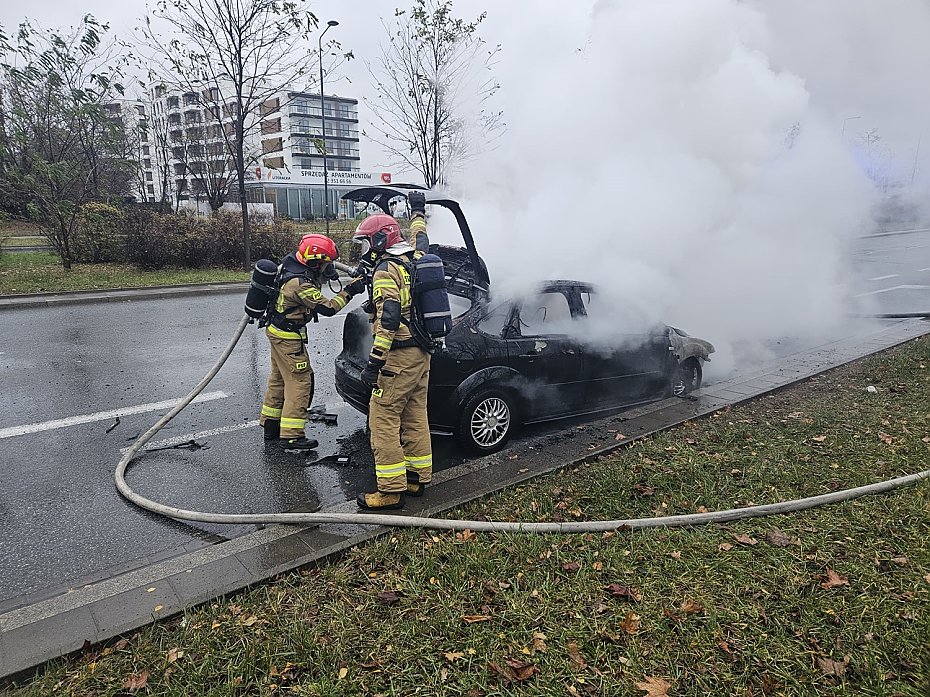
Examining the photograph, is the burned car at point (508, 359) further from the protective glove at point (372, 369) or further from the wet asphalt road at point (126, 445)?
the protective glove at point (372, 369)

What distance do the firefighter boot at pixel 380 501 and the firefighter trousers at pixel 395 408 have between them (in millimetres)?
40

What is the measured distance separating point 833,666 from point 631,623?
2.73 ft

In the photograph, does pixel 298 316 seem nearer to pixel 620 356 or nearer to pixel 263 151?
pixel 620 356

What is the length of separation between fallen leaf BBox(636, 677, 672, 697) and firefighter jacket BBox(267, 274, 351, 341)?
11.8 feet

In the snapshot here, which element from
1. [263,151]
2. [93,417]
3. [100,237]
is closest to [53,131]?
[100,237]

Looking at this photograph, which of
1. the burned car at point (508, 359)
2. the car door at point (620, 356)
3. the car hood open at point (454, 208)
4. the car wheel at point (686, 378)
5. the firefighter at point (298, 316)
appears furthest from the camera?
the car wheel at point (686, 378)

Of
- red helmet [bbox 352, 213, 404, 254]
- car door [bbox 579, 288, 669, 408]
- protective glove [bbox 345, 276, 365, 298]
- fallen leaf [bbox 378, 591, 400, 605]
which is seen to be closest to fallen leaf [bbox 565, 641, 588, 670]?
fallen leaf [bbox 378, 591, 400, 605]

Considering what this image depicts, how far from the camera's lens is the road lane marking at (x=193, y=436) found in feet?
17.5

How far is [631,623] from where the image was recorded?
2867 mm

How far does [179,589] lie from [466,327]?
2797 millimetres

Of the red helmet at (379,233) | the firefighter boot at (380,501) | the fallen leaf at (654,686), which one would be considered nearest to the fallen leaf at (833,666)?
the fallen leaf at (654,686)

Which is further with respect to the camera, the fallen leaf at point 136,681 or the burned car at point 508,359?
the burned car at point 508,359

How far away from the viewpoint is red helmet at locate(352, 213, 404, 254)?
4551 mm

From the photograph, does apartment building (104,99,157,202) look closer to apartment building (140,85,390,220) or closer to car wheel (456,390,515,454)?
apartment building (140,85,390,220)
